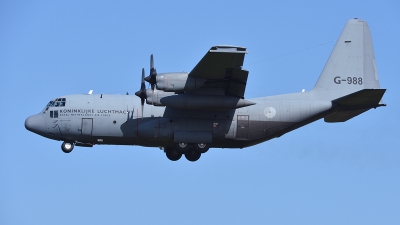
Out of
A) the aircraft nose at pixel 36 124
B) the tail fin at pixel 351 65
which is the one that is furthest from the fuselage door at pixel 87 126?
Result: the tail fin at pixel 351 65

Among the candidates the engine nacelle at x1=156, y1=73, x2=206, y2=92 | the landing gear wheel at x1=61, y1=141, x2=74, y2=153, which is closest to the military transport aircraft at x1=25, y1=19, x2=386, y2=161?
the landing gear wheel at x1=61, y1=141, x2=74, y2=153

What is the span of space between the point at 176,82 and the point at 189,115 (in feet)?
8.19

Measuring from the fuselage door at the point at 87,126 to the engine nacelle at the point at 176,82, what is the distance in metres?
3.67

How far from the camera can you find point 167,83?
24.2 m

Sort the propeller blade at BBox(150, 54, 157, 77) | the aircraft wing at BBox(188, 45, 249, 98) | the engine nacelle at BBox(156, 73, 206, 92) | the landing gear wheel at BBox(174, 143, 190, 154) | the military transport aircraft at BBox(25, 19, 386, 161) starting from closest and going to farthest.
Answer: the aircraft wing at BBox(188, 45, 249, 98), the engine nacelle at BBox(156, 73, 206, 92), the propeller blade at BBox(150, 54, 157, 77), the military transport aircraft at BBox(25, 19, 386, 161), the landing gear wheel at BBox(174, 143, 190, 154)

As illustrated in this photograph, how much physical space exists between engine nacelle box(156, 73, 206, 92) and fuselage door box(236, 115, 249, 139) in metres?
2.76

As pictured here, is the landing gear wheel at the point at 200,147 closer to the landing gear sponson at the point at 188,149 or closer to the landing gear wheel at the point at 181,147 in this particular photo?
the landing gear sponson at the point at 188,149

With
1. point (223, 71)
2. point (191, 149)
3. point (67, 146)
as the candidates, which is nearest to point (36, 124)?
point (67, 146)

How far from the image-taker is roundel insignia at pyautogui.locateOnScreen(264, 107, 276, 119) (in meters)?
26.7

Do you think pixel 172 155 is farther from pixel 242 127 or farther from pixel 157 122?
pixel 242 127

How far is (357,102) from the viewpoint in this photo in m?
26.6

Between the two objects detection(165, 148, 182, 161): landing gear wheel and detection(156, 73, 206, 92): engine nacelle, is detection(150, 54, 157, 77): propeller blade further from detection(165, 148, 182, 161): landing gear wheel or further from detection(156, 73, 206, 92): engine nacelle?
detection(165, 148, 182, 161): landing gear wheel

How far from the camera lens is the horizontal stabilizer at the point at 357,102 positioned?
1017 inches

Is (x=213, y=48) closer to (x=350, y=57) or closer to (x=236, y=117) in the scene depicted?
(x=236, y=117)
